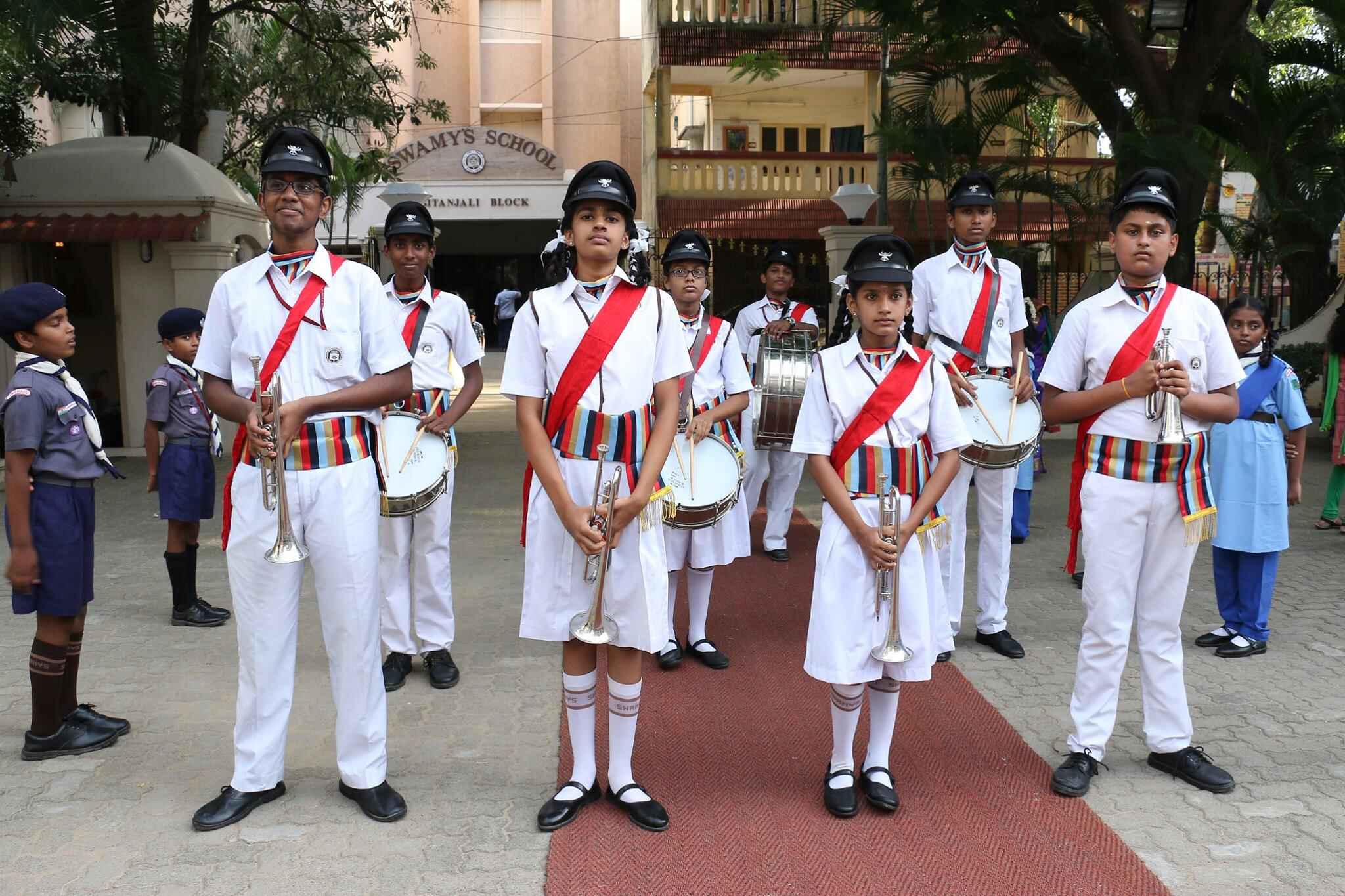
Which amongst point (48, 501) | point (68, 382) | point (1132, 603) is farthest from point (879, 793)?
point (68, 382)

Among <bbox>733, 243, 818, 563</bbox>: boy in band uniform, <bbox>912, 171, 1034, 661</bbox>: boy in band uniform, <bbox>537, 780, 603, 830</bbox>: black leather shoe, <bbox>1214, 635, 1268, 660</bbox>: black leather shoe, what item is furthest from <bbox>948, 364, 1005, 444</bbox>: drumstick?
<bbox>537, 780, 603, 830</bbox>: black leather shoe

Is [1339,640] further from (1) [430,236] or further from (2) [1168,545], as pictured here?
(1) [430,236]

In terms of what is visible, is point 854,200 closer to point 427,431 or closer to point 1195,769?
point 427,431

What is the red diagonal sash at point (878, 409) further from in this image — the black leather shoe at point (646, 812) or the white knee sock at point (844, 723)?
the black leather shoe at point (646, 812)

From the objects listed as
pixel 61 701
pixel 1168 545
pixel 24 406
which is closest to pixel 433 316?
pixel 24 406

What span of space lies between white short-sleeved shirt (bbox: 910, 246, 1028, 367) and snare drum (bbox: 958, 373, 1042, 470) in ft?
0.88

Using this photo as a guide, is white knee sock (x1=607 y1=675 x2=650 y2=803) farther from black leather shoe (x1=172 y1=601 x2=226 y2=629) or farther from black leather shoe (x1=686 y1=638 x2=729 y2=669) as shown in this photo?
black leather shoe (x1=172 y1=601 x2=226 y2=629)

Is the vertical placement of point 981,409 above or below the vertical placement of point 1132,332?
below

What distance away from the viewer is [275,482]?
398cm

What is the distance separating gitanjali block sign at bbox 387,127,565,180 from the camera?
28.4 m

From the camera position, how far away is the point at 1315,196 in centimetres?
1230

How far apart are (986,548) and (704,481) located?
166 centimetres

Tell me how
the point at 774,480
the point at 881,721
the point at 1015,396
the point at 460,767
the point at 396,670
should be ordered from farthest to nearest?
the point at 774,480
the point at 1015,396
the point at 396,670
the point at 460,767
the point at 881,721

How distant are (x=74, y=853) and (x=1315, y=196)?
1282 centimetres
